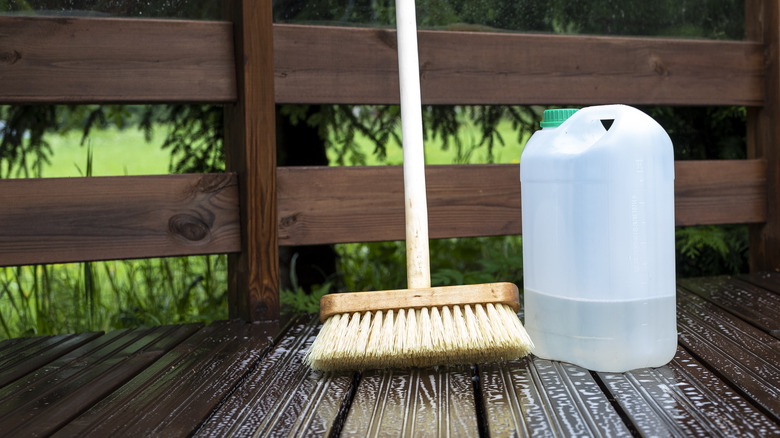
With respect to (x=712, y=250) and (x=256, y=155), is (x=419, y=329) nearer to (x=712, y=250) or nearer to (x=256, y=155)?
(x=256, y=155)

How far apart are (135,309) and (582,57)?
6.02 ft

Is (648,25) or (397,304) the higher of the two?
(648,25)

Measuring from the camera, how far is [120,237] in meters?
1.94

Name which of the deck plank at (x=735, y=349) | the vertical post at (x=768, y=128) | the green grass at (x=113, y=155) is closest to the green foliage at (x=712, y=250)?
the vertical post at (x=768, y=128)

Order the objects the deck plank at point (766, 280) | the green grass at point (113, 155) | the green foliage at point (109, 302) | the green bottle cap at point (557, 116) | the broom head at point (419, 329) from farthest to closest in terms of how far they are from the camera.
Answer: the green grass at point (113, 155) < the green foliage at point (109, 302) < the deck plank at point (766, 280) < the green bottle cap at point (557, 116) < the broom head at point (419, 329)

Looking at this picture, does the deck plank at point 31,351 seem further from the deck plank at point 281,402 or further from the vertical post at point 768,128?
the vertical post at point 768,128

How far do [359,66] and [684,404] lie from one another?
1366mm

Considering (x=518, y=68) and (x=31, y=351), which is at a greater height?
(x=518, y=68)

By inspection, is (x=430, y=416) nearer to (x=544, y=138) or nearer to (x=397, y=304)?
(x=397, y=304)

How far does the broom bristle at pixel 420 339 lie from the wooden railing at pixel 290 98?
0.69 m

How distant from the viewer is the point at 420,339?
1324 millimetres

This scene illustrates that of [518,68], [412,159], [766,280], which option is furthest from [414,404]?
[766,280]

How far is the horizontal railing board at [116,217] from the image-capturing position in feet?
6.13

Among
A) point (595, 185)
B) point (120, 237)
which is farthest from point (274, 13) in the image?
point (595, 185)
